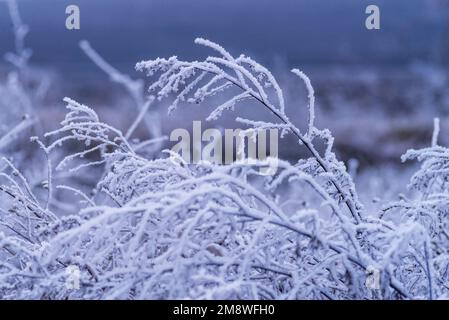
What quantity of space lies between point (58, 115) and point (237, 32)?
805 centimetres

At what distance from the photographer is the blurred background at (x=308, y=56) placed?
10.8 meters

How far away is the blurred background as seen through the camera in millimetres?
10766

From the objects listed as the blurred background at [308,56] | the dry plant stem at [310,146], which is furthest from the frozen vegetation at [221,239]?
the blurred background at [308,56]

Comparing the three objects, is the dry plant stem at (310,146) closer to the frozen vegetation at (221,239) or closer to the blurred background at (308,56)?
the frozen vegetation at (221,239)

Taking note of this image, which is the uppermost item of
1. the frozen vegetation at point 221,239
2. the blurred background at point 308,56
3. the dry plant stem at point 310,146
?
the blurred background at point 308,56

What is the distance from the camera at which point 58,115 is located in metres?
10.0

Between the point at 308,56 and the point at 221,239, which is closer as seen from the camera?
the point at 221,239

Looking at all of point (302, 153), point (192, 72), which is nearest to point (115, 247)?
point (192, 72)

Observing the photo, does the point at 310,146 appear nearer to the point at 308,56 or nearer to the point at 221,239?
the point at 221,239

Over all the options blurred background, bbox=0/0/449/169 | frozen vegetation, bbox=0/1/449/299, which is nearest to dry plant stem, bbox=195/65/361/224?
frozen vegetation, bbox=0/1/449/299

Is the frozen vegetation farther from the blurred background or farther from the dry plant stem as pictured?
the blurred background

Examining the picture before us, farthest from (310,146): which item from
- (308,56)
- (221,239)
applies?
(308,56)

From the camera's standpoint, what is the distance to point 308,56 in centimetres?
1988

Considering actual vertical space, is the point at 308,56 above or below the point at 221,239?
above
